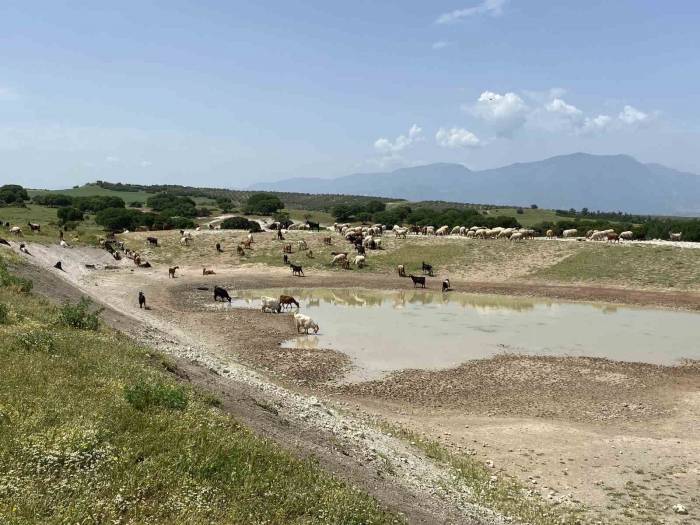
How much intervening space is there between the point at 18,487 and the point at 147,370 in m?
6.48

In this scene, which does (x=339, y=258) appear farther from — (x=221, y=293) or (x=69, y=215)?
(x=69, y=215)

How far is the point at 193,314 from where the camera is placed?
33.1 meters

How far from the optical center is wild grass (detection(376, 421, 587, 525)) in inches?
419

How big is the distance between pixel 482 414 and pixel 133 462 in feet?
42.6

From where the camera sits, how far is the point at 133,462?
7.17 meters

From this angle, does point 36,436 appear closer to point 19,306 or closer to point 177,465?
point 177,465

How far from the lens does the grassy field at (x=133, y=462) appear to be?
6.15m

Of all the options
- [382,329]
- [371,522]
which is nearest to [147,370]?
[371,522]

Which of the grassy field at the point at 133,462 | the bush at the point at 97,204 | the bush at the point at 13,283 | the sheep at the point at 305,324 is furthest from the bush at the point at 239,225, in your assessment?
the grassy field at the point at 133,462

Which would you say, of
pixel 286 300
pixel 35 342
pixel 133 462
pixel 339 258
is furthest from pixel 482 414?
pixel 339 258

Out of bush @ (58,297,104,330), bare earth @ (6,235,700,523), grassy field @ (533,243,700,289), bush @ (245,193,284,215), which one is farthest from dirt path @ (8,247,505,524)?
bush @ (245,193,284,215)

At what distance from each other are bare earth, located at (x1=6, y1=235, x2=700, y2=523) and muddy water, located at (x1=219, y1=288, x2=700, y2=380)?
1.70 m

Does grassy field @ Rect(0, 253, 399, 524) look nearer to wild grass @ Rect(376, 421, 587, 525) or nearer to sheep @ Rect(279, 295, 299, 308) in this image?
wild grass @ Rect(376, 421, 587, 525)

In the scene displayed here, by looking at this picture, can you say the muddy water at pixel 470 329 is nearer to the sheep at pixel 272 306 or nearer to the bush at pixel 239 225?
the sheep at pixel 272 306
